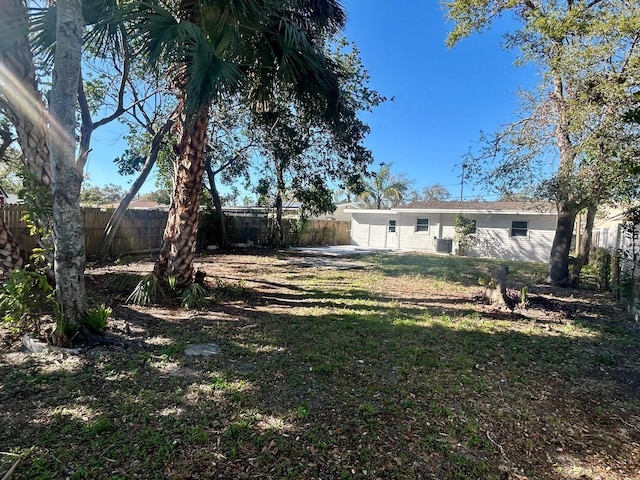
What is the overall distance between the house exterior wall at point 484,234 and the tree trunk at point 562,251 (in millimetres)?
7841

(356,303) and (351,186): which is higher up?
(351,186)

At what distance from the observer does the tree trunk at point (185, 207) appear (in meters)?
6.01

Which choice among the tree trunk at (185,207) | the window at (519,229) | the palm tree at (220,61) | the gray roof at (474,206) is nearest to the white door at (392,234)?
the gray roof at (474,206)

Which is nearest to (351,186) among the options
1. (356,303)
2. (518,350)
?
(356,303)

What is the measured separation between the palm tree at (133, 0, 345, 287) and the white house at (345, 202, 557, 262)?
1328 cm

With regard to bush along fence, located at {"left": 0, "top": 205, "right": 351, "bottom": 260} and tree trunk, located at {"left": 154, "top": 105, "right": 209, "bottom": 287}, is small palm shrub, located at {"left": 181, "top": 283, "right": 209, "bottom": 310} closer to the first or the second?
tree trunk, located at {"left": 154, "top": 105, "right": 209, "bottom": 287}

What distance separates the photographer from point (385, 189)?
36250mm

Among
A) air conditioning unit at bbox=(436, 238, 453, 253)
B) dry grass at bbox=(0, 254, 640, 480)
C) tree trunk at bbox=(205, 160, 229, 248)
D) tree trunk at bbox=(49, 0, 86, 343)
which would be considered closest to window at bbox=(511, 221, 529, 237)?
air conditioning unit at bbox=(436, 238, 453, 253)

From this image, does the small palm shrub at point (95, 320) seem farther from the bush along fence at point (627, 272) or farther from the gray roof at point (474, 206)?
the gray roof at point (474, 206)

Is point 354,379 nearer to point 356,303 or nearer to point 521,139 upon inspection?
point 356,303

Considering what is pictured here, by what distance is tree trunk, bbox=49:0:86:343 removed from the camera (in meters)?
3.56

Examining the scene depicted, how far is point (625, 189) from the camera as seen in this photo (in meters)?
6.50

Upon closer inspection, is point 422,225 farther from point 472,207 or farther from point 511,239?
point 511,239

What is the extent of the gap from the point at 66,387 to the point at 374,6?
33.2 ft
